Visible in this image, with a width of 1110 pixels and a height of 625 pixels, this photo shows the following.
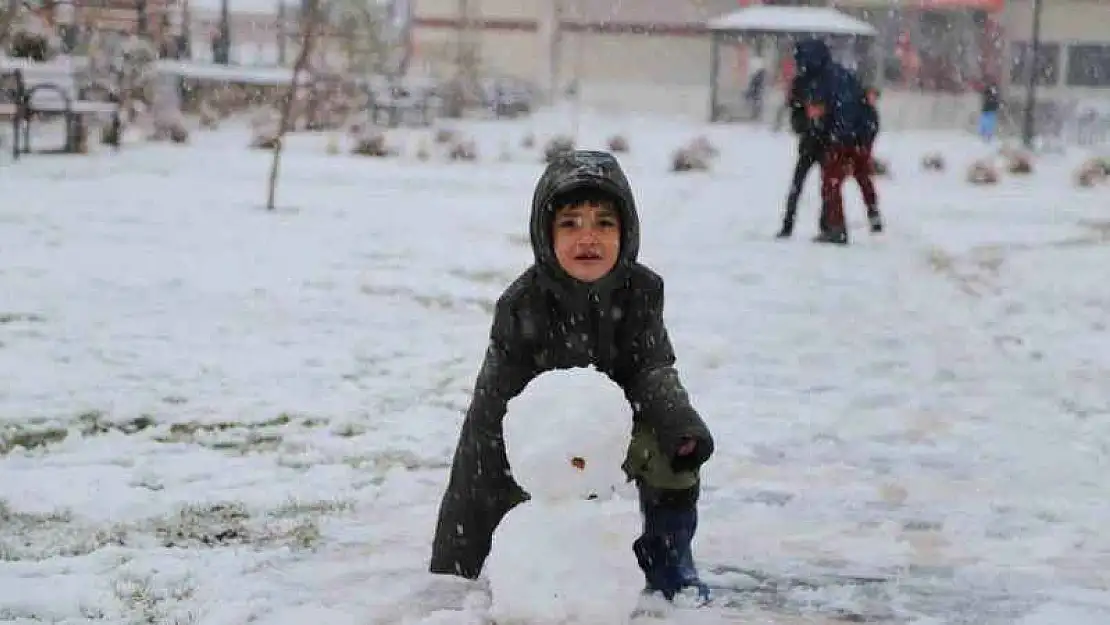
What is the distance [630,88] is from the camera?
149ft

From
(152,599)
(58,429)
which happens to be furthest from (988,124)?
(152,599)

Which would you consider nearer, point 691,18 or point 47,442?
point 47,442

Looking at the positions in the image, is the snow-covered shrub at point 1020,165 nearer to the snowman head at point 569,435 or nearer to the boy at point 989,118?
the boy at point 989,118

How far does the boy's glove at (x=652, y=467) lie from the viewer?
3.26 metres

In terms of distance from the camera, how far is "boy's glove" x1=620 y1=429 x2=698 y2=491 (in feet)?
10.7

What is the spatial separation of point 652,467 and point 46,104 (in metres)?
15.6

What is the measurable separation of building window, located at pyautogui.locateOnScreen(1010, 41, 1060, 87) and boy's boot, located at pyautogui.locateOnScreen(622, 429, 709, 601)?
40.3m

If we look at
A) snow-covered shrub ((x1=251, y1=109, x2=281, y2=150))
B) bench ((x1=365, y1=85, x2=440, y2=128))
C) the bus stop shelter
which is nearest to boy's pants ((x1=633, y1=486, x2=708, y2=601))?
snow-covered shrub ((x1=251, y1=109, x2=281, y2=150))

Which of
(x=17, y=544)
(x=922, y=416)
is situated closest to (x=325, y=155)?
(x=922, y=416)

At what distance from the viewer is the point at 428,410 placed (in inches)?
217

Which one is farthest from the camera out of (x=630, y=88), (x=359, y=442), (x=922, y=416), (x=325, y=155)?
(x=630, y=88)

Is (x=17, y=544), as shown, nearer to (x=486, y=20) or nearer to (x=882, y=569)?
(x=882, y=569)

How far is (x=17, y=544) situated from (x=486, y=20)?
4487 cm

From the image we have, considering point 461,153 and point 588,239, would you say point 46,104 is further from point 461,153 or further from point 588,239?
point 588,239
